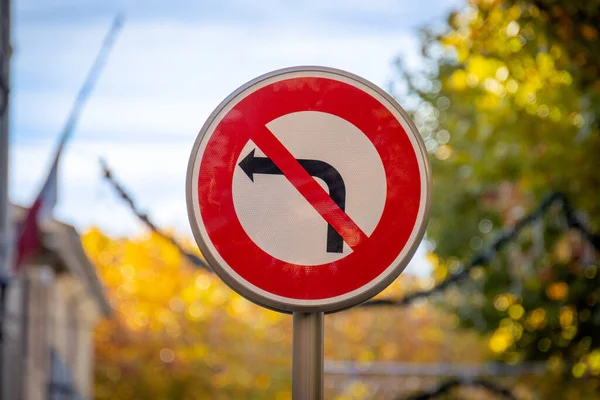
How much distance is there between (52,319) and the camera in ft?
48.4

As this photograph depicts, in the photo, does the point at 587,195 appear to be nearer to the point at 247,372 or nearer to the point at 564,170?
the point at 564,170

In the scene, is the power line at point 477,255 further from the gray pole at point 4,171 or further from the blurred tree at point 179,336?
the blurred tree at point 179,336

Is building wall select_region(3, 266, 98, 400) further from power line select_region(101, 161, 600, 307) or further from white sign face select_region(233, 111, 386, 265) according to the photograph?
white sign face select_region(233, 111, 386, 265)

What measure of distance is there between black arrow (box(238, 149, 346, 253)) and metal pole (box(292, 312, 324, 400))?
Result: 18 centimetres

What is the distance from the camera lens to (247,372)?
31578mm

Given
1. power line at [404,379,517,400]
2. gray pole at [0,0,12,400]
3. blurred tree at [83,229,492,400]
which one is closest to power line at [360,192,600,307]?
power line at [404,379,517,400]

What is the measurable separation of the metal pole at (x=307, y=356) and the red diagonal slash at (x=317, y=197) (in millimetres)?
206

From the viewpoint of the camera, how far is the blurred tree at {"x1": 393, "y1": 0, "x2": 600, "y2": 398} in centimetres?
751

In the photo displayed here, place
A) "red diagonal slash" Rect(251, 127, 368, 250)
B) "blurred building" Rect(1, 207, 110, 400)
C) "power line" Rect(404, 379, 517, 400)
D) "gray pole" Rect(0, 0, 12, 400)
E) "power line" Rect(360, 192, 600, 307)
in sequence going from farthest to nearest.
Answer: "blurred building" Rect(1, 207, 110, 400) → "power line" Rect(404, 379, 517, 400) → "gray pole" Rect(0, 0, 12, 400) → "power line" Rect(360, 192, 600, 307) → "red diagonal slash" Rect(251, 127, 368, 250)

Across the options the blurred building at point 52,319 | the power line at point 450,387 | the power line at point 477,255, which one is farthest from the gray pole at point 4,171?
the power line at point 450,387

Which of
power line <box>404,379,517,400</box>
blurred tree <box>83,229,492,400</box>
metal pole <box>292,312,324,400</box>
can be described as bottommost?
metal pole <box>292,312,324,400</box>

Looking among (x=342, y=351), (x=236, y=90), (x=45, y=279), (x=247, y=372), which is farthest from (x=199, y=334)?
(x=236, y=90)

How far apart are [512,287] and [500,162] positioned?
383 centimetres

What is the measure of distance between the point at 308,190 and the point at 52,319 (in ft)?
43.9
